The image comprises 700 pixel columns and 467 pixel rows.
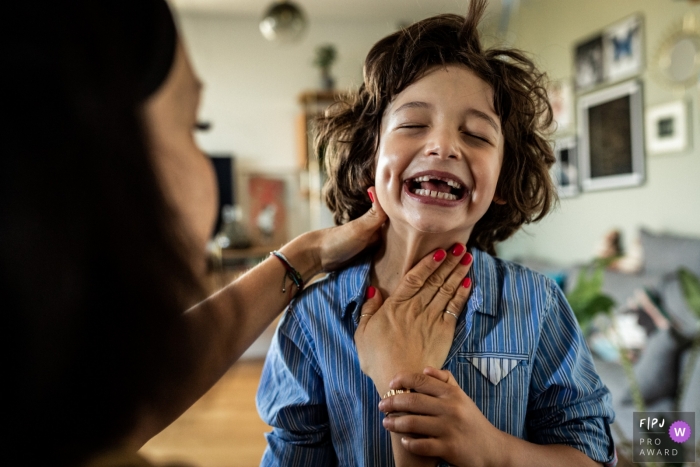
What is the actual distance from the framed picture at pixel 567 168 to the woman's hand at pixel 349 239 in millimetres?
3521

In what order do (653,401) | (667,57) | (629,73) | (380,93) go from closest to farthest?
1. (380,93)
2. (653,401)
3. (667,57)
4. (629,73)

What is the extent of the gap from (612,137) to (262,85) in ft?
11.1

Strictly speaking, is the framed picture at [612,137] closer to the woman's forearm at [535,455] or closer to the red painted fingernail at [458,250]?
the red painted fingernail at [458,250]

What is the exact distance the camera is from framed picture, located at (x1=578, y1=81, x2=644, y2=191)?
350cm

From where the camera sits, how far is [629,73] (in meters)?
3.54

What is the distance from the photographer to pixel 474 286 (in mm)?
993

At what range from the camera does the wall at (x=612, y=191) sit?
307 cm

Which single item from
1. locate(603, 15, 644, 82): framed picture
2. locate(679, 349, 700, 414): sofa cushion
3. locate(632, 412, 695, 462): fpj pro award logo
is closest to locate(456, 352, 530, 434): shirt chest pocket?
locate(632, 412, 695, 462): fpj pro award logo

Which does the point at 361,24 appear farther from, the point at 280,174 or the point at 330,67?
the point at 280,174

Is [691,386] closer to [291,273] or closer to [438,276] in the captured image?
[438,276]

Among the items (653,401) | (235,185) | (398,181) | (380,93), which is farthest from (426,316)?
(235,185)

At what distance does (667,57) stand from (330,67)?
3.21 metres

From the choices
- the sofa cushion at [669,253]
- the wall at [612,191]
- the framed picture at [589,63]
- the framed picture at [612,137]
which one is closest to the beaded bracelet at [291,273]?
the wall at [612,191]

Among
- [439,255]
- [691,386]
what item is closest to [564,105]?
[691,386]
